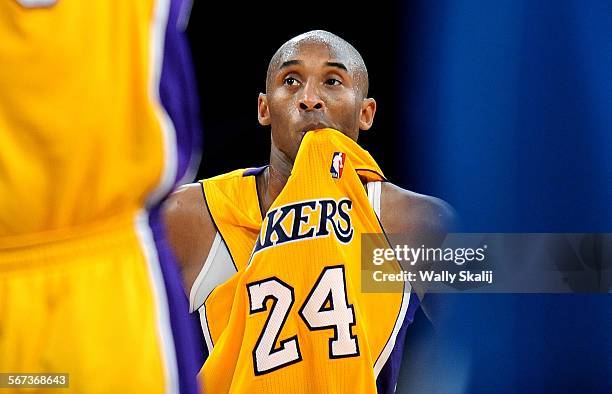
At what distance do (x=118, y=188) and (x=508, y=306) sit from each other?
3.22ft

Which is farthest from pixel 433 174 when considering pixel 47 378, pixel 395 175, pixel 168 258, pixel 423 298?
pixel 47 378

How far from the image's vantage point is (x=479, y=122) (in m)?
1.52

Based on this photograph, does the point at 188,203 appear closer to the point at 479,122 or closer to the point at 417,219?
the point at 417,219

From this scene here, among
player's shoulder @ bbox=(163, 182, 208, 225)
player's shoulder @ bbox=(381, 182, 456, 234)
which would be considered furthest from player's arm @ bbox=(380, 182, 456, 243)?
player's shoulder @ bbox=(163, 182, 208, 225)

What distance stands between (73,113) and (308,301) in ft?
2.45

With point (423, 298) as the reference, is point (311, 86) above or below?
above

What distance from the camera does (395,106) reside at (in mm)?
1525

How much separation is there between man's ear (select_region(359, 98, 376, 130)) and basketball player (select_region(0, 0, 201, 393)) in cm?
85

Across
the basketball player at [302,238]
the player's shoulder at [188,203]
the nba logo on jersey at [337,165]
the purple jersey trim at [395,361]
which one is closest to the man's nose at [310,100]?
the basketball player at [302,238]

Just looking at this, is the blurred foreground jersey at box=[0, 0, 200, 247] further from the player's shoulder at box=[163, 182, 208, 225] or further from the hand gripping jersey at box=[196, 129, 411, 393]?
the player's shoulder at box=[163, 182, 208, 225]

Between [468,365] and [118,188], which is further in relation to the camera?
[468,365]

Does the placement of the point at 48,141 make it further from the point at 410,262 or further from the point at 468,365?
the point at 468,365

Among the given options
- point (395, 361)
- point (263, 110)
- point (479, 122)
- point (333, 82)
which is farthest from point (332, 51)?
point (395, 361)

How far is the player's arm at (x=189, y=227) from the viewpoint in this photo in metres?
1.50
